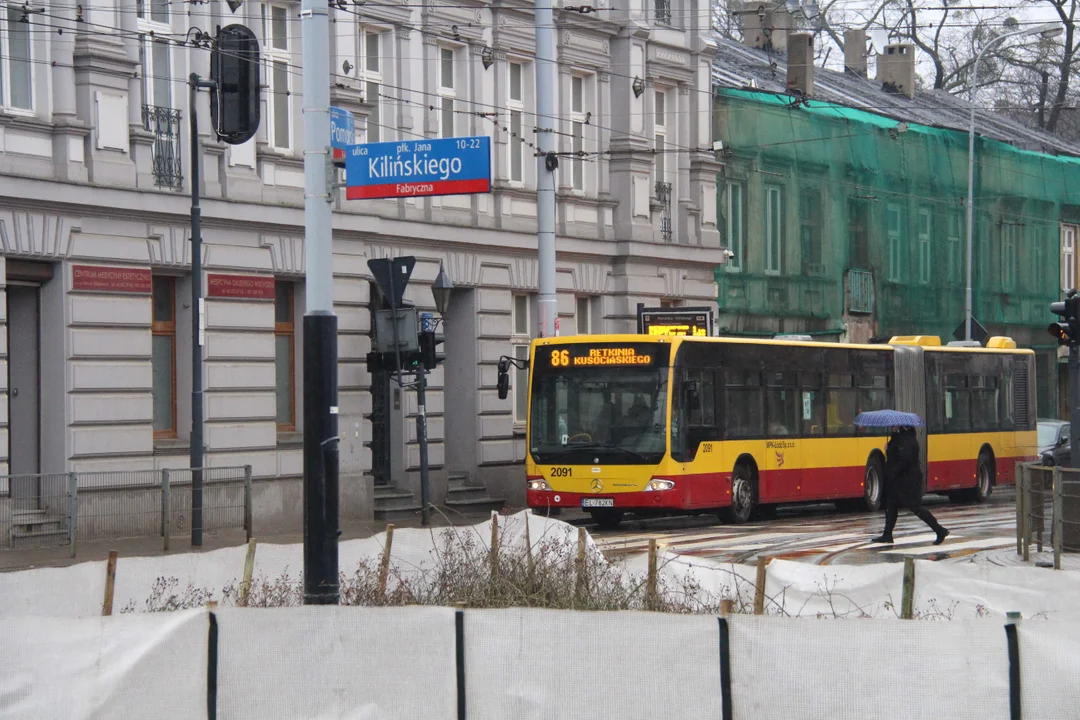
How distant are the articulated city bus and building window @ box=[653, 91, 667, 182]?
20.6ft

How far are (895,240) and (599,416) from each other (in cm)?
2272

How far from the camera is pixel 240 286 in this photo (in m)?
24.9

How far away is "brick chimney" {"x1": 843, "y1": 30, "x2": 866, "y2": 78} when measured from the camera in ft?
175

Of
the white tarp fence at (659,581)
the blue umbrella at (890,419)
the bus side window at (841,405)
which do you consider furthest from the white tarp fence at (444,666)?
the bus side window at (841,405)

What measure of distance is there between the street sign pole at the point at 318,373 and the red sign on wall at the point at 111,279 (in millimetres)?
12183

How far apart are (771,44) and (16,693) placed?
139 ft

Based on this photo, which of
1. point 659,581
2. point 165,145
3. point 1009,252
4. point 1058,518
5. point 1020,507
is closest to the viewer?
point 659,581

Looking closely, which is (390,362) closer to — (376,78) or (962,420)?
(376,78)

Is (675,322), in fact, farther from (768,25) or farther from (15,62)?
(768,25)

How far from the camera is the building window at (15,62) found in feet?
71.3

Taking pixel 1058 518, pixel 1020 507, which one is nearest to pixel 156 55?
pixel 1020 507

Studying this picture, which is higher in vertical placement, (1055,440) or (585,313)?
(585,313)

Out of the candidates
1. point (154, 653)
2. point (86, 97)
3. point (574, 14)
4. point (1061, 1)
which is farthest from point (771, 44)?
point (154, 653)

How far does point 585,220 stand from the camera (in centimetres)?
3256
